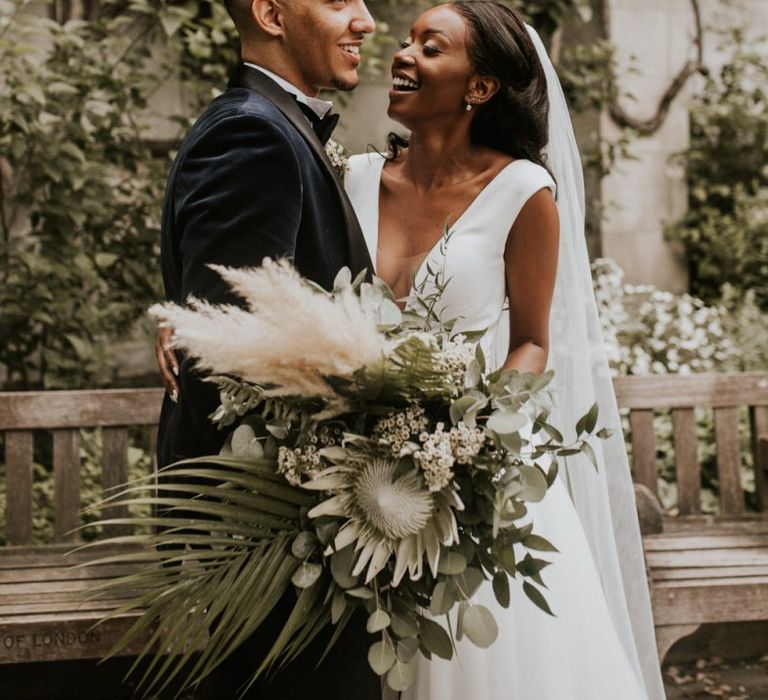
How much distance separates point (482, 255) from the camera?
2785 mm

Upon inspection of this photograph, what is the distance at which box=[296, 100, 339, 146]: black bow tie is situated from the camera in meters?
2.42

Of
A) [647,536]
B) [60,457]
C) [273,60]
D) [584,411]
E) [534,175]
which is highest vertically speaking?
[273,60]

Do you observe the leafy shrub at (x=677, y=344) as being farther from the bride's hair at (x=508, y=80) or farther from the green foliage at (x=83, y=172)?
the bride's hair at (x=508, y=80)

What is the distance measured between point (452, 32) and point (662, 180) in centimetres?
458

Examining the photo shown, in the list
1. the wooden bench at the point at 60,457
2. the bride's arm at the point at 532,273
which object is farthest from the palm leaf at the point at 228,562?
the wooden bench at the point at 60,457

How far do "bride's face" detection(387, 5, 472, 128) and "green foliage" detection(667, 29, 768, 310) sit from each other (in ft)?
14.3

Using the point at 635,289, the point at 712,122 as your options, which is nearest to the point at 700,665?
the point at 635,289

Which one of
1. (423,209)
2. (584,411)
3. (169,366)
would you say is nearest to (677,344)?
(584,411)

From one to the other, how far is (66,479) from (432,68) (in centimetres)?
212

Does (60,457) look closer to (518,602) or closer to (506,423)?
(518,602)

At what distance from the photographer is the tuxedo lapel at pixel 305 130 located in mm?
2273

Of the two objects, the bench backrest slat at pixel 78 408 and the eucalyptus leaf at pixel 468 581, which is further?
the bench backrest slat at pixel 78 408

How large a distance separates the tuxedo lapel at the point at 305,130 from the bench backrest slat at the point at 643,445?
2.31 m

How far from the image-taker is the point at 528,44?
2.92m
